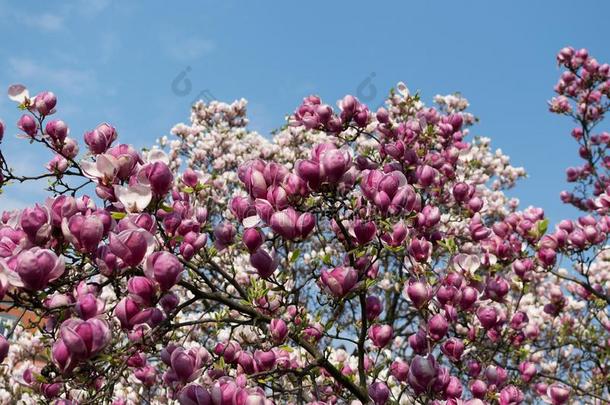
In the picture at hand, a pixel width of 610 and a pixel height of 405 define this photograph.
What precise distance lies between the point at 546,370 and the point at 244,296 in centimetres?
509

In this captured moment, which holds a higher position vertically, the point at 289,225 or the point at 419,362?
the point at 289,225

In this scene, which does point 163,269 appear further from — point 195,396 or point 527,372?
point 527,372

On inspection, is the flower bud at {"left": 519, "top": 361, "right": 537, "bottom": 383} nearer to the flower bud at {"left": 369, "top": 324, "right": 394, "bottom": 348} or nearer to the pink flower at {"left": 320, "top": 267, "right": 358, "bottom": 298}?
the flower bud at {"left": 369, "top": 324, "right": 394, "bottom": 348}

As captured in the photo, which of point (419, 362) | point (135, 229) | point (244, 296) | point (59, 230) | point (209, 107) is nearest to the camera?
point (135, 229)

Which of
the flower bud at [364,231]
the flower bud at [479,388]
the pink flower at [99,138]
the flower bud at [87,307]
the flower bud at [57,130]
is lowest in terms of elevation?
the flower bud at [87,307]

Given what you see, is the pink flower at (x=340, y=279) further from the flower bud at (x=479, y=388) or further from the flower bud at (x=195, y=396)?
the flower bud at (x=479, y=388)

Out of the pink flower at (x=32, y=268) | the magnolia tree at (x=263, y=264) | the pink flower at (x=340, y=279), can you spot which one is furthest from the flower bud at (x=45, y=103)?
the pink flower at (x=340, y=279)

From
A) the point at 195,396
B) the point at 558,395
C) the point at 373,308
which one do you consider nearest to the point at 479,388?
the point at 373,308

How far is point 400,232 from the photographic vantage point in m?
2.27

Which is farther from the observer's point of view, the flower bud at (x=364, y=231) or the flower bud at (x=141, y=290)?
the flower bud at (x=364, y=231)

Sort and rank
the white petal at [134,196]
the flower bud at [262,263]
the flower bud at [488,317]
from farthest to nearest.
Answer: the flower bud at [488,317] → the flower bud at [262,263] → the white petal at [134,196]

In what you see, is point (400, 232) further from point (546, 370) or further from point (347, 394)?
point (546, 370)

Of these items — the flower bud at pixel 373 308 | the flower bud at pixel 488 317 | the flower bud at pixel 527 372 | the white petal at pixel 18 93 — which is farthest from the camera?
the flower bud at pixel 527 372

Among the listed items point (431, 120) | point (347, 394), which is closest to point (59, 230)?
point (347, 394)
